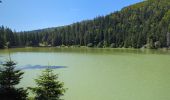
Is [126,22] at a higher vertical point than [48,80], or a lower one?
higher

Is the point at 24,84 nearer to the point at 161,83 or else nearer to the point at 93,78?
the point at 93,78

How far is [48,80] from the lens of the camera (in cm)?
1575

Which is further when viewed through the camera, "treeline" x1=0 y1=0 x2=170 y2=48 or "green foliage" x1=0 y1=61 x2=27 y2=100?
"treeline" x1=0 y1=0 x2=170 y2=48

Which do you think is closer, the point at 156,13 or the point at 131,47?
the point at 131,47

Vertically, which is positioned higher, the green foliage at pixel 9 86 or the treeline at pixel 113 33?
the treeline at pixel 113 33

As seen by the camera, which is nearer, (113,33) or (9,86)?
(9,86)

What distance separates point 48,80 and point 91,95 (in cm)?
916

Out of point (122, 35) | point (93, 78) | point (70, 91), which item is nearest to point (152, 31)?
point (122, 35)

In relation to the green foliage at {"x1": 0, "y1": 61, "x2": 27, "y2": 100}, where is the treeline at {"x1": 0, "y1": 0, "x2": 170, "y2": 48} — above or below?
above

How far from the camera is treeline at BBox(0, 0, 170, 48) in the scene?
5153 inches

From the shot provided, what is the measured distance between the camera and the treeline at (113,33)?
13088 centimetres

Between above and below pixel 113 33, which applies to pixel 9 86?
below

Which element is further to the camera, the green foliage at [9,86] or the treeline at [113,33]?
the treeline at [113,33]

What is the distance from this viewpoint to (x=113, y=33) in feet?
509
